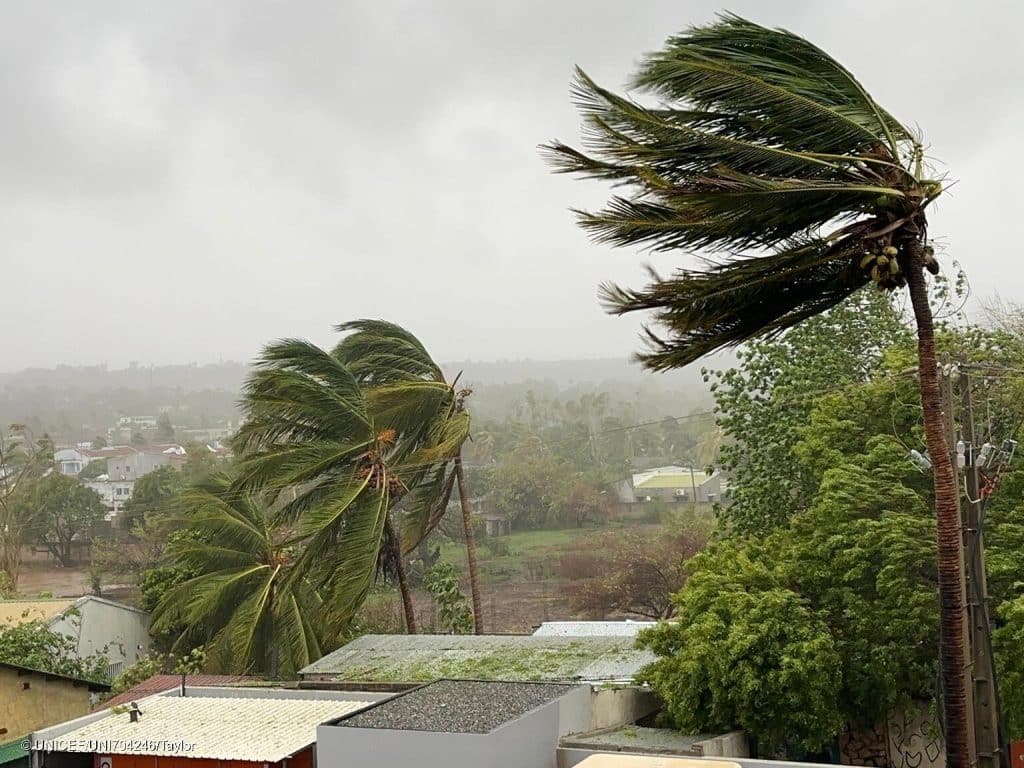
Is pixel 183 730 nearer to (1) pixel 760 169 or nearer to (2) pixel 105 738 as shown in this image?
(2) pixel 105 738

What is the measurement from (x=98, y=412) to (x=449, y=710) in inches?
6486

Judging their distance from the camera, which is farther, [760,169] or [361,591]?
[361,591]

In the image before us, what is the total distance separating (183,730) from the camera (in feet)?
47.5

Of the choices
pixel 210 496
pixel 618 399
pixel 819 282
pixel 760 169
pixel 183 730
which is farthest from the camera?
pixel 618 399

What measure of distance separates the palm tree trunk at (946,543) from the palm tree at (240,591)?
15.2 m

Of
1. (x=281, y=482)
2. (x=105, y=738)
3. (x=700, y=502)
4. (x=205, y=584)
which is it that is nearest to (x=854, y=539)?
(x=105, y=738)

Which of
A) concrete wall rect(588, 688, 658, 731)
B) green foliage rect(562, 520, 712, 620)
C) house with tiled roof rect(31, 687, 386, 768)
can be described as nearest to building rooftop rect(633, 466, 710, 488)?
green foliage rect(562, 520, 712, 620)

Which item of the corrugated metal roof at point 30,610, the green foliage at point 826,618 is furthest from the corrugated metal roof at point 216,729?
the corrugated metal roof at point 30,610

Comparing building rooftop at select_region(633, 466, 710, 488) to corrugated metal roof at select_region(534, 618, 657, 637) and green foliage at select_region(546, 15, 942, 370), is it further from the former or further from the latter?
green foliage at select_region(546, 15, 942, 370)

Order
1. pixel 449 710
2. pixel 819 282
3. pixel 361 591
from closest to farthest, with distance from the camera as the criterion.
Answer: pixel 819 282 < pixel 449 710 < pixel 361 591

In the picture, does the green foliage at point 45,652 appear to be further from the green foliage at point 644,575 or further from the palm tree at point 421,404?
the green foliage at point 644,575

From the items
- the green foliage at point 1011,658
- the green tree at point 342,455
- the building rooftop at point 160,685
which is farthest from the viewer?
the green tree at point 342,455

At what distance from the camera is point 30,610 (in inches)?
1207

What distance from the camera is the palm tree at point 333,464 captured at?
21688mm
